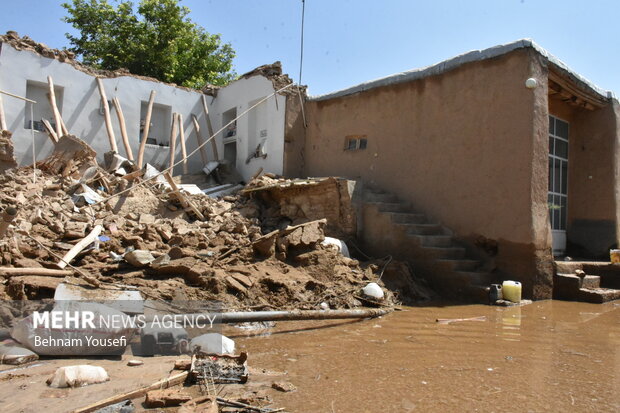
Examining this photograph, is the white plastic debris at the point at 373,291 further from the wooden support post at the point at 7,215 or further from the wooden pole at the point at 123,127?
the wooden pole at the point at 123,127

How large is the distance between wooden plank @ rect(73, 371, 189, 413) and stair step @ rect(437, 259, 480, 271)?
4.93m

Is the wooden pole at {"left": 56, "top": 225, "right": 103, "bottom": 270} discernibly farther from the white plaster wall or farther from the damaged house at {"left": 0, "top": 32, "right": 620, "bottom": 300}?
the white plaster wall

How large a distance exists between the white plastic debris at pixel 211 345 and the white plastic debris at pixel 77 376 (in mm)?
763

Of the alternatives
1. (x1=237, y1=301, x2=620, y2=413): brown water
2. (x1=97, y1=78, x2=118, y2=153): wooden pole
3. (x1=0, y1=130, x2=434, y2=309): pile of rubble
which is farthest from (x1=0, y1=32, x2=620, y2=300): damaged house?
(x1=237, y1=301, x2=620, y2=413): brown water

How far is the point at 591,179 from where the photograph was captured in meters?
8.94

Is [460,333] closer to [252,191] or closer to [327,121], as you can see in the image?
[252,191]

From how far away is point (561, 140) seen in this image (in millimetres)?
9047

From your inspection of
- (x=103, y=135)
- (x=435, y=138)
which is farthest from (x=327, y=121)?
(x=103, y=135)

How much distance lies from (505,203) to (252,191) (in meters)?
4.67

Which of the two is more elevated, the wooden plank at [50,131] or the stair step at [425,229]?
the wooden plank at [50,131]

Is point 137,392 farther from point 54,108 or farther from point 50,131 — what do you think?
point 54,108

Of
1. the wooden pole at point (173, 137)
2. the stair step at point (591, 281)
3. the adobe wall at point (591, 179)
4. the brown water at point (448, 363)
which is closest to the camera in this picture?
the brown water at point (448, 363)

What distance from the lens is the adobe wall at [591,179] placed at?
8.70 metres

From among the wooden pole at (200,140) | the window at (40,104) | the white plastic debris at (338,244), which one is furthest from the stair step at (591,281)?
the window at (40,104)
